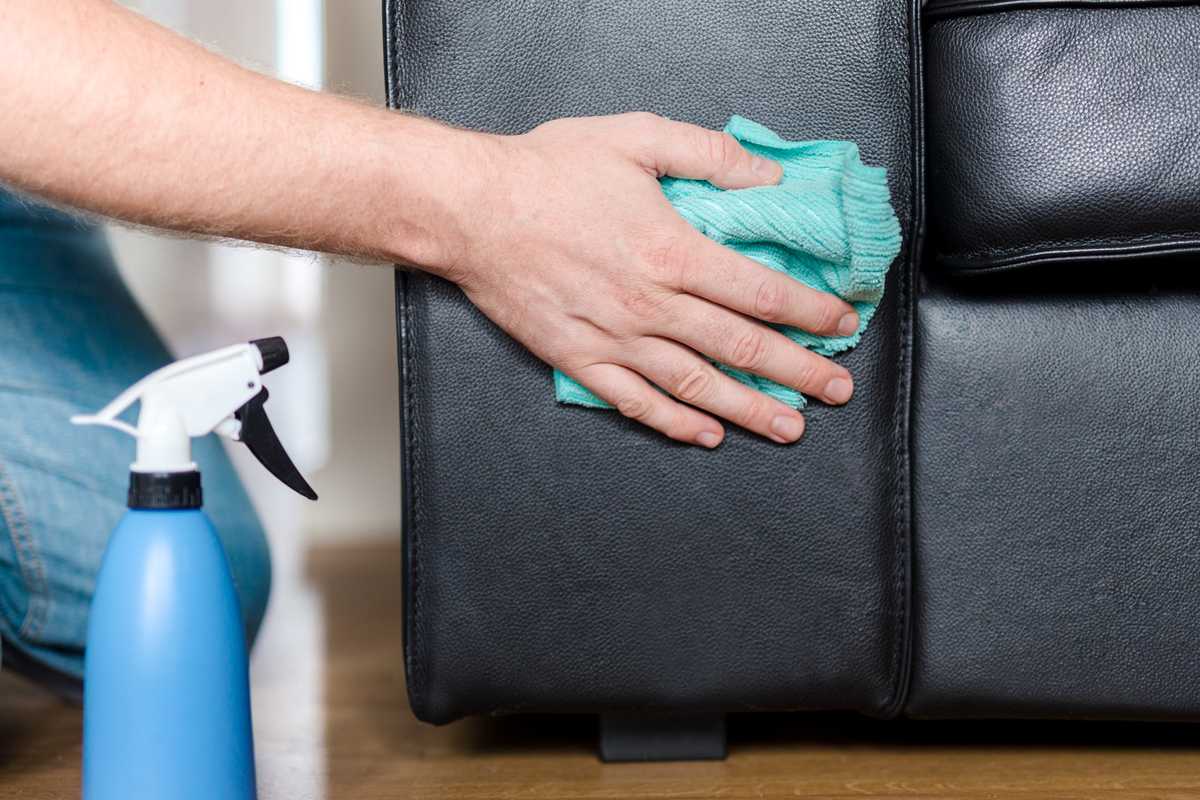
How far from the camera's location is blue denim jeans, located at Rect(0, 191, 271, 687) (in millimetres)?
1035

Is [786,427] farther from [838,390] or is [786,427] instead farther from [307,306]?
[307,306]

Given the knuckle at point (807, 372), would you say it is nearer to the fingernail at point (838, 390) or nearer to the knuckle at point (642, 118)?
the fingernail at point (838, 390)

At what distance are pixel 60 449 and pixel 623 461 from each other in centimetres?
61

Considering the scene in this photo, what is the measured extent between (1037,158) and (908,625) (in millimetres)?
304

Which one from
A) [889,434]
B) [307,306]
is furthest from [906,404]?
[307,306]

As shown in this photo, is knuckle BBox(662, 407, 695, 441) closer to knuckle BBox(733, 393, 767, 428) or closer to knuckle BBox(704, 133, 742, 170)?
knuckle BBox(733, 393, 767, 428)

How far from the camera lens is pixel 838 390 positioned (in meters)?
0.73

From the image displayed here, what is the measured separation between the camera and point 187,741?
602 millimetres

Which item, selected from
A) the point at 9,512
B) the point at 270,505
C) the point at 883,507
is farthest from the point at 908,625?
the point at 270,505

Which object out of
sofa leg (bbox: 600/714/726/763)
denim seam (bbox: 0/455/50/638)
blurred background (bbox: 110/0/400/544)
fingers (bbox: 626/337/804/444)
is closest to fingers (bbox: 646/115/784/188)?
fingers (bbox: 626/337/804/444)

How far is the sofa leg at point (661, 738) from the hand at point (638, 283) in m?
0.21

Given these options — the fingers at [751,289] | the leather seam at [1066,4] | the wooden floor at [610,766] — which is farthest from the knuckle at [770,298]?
the wooden floor at [610,766]

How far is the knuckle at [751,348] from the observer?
0.72m

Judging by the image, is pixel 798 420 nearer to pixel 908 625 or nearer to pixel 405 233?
pixel 908 625
